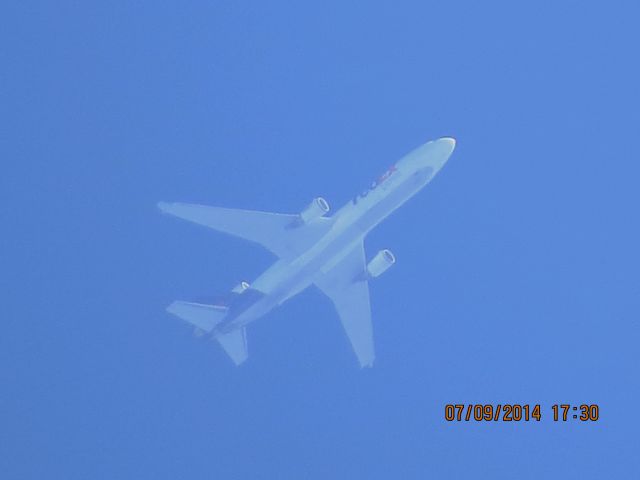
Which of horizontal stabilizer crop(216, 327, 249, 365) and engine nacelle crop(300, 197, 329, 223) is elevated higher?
engine nacelle crop(300, 197, 329, 223)

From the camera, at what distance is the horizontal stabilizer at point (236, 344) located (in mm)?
15461

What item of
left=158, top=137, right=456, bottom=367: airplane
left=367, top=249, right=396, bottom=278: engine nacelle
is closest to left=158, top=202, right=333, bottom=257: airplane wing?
left=158, top=137, right=456, bottom=367: airplane

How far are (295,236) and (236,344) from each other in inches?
88.0

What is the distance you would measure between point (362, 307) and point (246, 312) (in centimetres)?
252

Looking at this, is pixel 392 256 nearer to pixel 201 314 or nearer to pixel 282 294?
pixel 282 294

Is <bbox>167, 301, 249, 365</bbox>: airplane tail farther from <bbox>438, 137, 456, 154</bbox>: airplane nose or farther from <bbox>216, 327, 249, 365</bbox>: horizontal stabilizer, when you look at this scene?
<bbox>438, 137, 456, 154</bbox>: airplane nose

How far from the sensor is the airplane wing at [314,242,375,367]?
1608cm

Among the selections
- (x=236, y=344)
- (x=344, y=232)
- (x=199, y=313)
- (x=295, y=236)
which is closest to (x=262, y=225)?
(x=295, y=236)

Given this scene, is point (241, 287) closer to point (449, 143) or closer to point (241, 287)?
point (241, 287)

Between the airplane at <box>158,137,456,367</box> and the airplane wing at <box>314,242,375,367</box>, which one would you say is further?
the airplane wing at <box>314,242,375,367</box>

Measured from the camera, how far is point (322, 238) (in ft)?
47.6

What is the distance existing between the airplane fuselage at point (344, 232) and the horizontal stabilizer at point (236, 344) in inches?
16.4

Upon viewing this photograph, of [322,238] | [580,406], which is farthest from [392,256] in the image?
[580,406]

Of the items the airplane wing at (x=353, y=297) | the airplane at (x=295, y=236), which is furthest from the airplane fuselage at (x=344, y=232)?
the airplane wing at (x=353, y=297)
